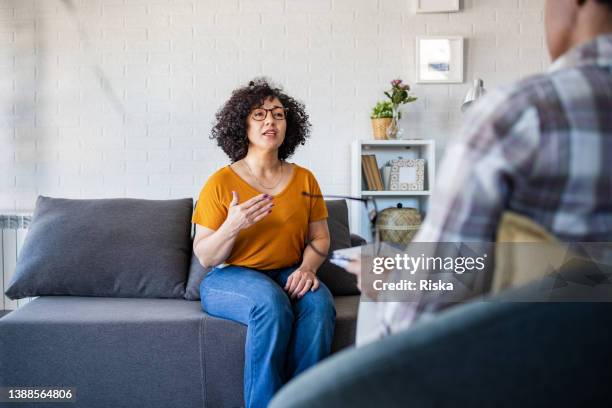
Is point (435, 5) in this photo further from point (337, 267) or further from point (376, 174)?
point (337, 267)

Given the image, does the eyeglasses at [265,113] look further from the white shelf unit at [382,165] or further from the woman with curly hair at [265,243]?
the white shelf unit at [382,165]

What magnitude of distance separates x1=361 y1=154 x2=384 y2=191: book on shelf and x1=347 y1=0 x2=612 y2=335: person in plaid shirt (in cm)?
285

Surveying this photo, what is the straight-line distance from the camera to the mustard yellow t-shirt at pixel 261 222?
2188 millimetres

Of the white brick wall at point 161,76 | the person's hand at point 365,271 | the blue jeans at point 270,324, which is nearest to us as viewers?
the person's hand at point 365,271

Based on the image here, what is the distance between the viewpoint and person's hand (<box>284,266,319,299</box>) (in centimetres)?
211

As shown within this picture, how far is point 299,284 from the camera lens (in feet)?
6.94

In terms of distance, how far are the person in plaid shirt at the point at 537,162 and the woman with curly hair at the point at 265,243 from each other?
1.31m

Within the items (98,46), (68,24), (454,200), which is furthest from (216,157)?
(454,200)

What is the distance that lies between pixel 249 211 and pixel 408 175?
1.81 meters

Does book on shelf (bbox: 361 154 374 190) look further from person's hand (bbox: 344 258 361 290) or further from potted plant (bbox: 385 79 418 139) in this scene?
person's hand (bbox: 344 258 361 290)

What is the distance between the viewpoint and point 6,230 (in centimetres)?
353

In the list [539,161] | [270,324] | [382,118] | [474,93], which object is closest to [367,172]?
[382,118]

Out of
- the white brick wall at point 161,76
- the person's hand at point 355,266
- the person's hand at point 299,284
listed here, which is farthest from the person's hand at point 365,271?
the white brick wall at point 161,76

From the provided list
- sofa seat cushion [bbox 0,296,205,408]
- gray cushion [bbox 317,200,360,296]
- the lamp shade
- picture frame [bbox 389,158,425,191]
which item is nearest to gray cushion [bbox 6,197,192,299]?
sofa seat cushion [bbox 0,296,205,408]
